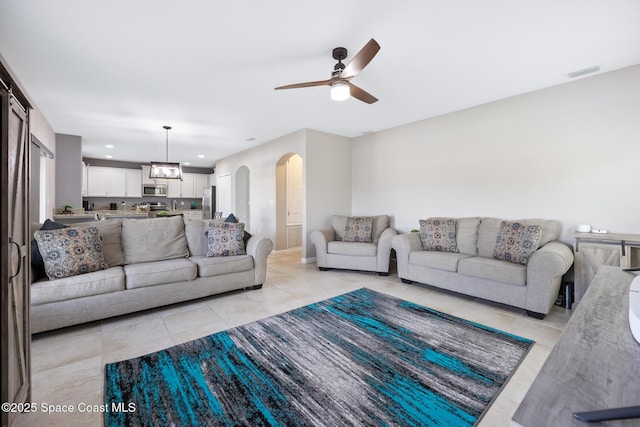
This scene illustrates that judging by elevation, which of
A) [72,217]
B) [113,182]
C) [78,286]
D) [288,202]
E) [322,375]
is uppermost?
[113,182]

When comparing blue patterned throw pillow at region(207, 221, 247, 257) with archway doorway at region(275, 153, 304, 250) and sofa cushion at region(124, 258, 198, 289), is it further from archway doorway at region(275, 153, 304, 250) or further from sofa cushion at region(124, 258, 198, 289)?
archway doorway at region(275, 153, 304, 250)

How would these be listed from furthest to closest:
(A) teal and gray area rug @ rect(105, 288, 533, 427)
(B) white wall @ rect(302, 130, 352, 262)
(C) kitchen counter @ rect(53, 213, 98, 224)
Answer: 1. (B) white wall @ rect(302, 130, 352, 262)
2. (C) kitchen counter @ rect(53, 213, 98, 224)
3. (A) teal and gray area rug @ rect(105, 288, 533, 427)

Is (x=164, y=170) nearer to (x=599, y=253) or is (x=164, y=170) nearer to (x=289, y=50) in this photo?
(x=289, y=50)

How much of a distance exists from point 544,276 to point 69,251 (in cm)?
456

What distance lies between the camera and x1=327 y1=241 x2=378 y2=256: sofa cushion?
4.49 meters

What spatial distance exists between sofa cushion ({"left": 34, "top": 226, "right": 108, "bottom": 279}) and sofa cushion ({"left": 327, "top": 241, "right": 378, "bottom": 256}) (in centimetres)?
302

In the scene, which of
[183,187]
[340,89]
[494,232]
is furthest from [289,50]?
[183,187]

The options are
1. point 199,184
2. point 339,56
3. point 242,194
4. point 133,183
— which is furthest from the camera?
point 199,184

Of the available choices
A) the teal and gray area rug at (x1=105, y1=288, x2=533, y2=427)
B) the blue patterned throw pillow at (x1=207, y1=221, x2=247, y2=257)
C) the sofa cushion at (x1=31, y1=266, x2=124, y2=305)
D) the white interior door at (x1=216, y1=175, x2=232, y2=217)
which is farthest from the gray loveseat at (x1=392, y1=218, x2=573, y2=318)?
the white interior door at (x1=216, y1=175, x2=232, y2=217)

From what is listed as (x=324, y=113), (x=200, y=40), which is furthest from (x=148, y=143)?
(x=200, y=40)

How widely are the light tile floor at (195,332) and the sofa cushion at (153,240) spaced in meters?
0.66

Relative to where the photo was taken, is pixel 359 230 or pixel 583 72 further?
pixel 359 230

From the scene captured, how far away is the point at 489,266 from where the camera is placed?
316cm

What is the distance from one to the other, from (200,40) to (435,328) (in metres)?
3.37
